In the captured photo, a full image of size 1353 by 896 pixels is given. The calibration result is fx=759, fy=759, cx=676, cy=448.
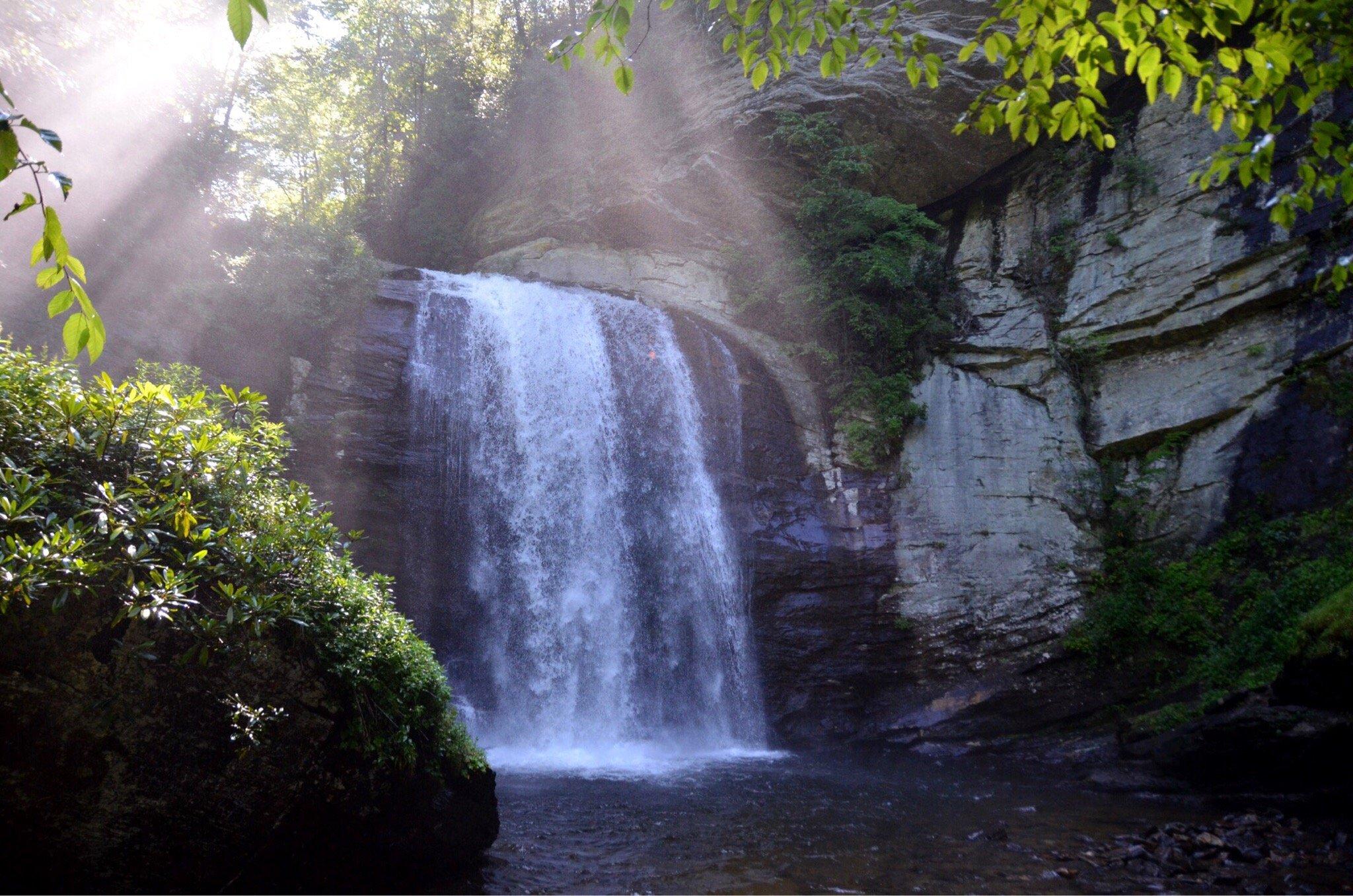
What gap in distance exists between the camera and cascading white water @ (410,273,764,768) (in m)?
11.4

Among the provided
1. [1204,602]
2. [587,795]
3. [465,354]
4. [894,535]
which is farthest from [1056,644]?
[465,354]

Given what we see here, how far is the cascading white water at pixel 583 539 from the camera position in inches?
449

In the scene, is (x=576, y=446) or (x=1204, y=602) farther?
(x=576, y=446)

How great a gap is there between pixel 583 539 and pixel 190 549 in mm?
8202

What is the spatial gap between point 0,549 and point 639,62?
19404mm

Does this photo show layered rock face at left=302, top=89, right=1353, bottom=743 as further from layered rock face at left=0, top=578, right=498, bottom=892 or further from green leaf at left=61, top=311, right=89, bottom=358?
green leaf at left=61, top=311, right=89, bottom=358

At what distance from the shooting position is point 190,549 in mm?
4523

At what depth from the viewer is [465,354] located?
554 inches

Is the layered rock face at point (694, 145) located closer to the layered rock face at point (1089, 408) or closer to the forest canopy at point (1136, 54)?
the layered rock face at point (1089, 408)

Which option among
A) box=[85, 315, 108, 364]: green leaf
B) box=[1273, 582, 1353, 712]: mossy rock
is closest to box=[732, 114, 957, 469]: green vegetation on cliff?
box=[1273, 582, 1353, 712]: mossy rock

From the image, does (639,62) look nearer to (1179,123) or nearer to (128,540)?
(1179,123)

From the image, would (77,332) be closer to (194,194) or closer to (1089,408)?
(194,194)

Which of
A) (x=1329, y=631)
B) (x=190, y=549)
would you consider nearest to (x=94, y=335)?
(x=190, y=549)

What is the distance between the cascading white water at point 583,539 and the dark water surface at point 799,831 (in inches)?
73.1
